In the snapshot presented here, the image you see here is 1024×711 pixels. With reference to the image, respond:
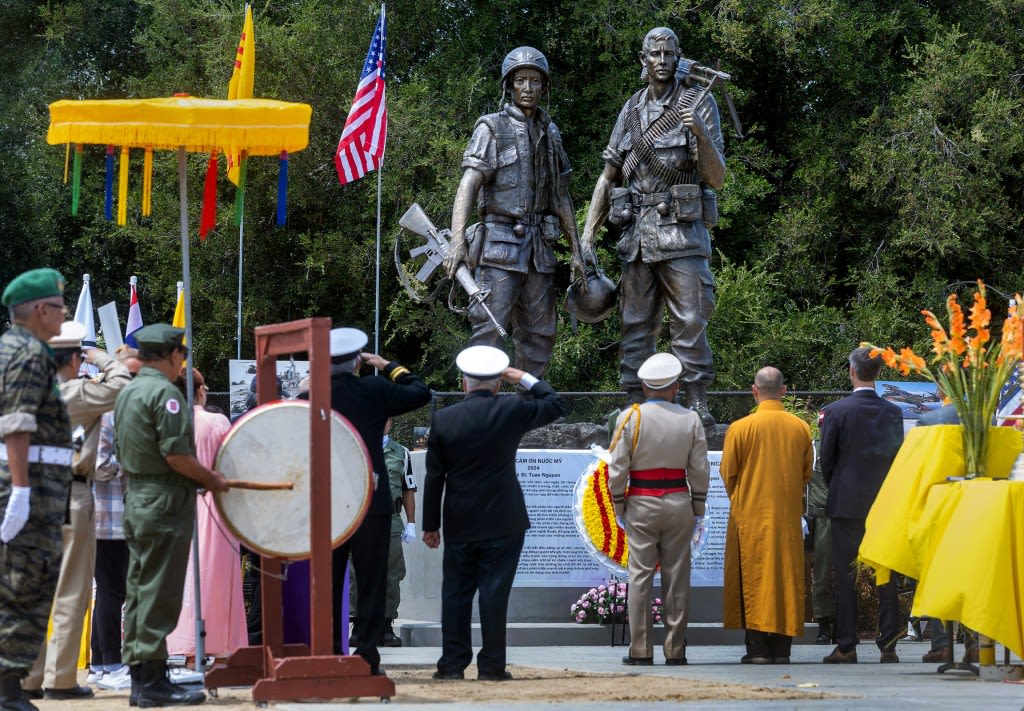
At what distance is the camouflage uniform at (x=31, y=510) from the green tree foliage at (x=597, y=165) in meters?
16.3

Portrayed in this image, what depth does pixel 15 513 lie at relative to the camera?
290 inches

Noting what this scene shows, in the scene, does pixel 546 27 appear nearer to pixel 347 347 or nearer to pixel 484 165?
pixel 484 165

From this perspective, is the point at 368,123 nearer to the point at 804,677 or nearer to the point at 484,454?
the point at 484,454

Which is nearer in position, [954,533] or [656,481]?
[954,533]

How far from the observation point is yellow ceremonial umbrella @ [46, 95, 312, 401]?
28.6 ft

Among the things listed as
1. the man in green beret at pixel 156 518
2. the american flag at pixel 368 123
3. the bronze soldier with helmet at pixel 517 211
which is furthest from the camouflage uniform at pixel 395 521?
the american flag at pixel 368 123

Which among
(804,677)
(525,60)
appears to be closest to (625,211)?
(525,60)

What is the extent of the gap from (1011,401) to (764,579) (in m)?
3.97

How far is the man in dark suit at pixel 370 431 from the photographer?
9.23 meters

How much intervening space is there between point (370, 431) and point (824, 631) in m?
5.14

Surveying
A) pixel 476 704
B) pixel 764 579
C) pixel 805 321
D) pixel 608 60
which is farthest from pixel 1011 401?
pixel 608 60

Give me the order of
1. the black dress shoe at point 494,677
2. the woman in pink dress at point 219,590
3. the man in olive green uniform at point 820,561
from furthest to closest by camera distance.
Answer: the man in olive green uniform at point 820,561 → the woman in pink dress at point 219,590 → the black dress shoe at point 494,677

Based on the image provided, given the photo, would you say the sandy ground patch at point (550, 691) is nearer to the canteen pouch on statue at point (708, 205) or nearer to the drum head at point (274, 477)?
the drum head at point (274, 477)

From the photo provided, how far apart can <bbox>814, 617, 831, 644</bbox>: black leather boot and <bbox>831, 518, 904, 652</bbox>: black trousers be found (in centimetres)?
168
